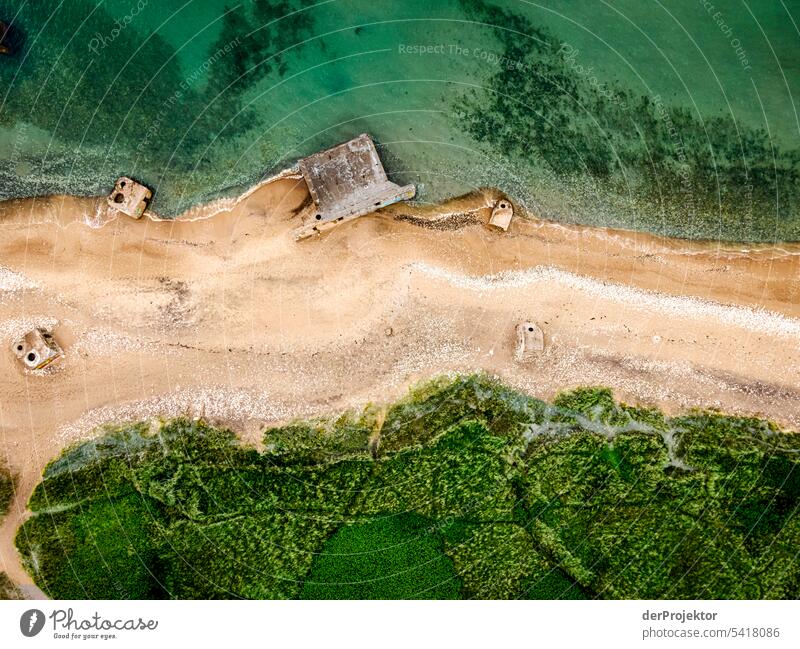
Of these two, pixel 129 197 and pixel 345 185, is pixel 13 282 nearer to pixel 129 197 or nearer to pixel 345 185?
pixel 129 197

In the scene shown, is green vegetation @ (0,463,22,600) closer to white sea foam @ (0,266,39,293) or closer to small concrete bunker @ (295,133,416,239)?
white sea foam @ (0,266,39,293)

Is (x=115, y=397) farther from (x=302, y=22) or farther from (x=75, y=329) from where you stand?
(x=302, y=22)

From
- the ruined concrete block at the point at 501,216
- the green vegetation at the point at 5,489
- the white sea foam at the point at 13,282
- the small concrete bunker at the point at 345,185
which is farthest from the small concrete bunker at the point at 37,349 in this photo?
the ruined concrete block at the point at 501,216

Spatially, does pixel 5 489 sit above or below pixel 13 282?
below

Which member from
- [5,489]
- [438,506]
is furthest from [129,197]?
[438,506]

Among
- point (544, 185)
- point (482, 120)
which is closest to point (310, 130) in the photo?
point (482, 120)

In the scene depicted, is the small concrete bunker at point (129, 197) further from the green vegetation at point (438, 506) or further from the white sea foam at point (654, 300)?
the white sea foam at point (654, 300)
